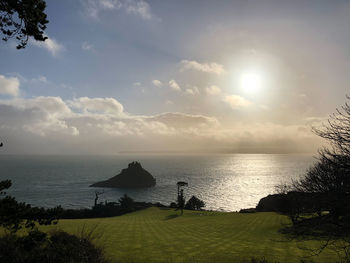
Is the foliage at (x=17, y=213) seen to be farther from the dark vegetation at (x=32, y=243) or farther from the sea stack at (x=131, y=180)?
the sea stack at (x=131, y=180)

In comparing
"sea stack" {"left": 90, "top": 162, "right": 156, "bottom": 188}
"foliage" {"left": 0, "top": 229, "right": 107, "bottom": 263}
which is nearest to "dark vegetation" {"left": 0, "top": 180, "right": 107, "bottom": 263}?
"foliage" {"left": 0, "top": 229, "right": 107, "bottom": 263}

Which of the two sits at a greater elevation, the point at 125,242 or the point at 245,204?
the point at 125,242

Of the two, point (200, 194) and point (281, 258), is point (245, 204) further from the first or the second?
point (281, 258)

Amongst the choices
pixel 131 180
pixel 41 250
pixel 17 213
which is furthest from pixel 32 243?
pixel 131 180

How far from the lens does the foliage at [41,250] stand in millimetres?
13516

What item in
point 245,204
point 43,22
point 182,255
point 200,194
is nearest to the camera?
point 43,22

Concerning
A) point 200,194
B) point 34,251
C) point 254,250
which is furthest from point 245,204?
point 34,251

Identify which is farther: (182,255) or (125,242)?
(125,242)

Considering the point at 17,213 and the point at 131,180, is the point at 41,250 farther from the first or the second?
the point at 131,180

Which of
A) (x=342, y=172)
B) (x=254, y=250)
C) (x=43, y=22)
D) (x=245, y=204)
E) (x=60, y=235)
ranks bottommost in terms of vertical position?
(x=245, y=204)

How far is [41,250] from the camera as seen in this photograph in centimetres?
1438

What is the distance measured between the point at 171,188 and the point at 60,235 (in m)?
142

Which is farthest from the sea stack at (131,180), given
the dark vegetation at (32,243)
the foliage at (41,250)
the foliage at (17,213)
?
the foliage at (17,213)

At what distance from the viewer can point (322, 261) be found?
1959 centimetres
